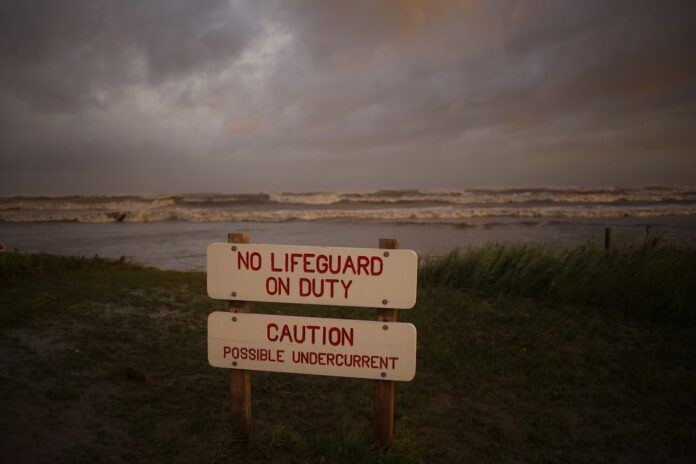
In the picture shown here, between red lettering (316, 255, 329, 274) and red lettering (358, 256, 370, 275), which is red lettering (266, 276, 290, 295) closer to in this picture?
red lettering (316, 255, 329, 274)

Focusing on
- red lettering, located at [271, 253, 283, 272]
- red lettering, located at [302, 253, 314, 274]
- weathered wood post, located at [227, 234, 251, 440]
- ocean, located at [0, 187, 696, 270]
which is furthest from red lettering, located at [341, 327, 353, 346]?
ocean, located at [0, 187, 696, 270]

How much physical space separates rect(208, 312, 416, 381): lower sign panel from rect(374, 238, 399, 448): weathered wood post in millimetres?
78

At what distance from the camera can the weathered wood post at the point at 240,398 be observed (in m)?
3.29

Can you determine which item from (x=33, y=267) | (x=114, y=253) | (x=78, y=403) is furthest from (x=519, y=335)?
(x=114, y=253)

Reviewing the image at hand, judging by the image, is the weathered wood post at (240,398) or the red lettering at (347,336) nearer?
the red lettering at (347,336)

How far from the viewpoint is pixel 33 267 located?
8477 mm

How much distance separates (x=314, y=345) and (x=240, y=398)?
0.76 metres

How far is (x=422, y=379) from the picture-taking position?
4676mm

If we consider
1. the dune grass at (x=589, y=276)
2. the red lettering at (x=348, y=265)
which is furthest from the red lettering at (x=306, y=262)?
the dune grass at (x=589, y=276)

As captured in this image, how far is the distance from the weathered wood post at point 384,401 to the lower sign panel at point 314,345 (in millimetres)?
78

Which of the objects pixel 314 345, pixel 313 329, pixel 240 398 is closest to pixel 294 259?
pixel 313 329

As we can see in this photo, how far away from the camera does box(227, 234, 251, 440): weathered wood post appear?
10.8 feet

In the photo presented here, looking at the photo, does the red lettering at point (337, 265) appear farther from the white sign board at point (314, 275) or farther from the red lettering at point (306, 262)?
the red lettering at point (306, 262)

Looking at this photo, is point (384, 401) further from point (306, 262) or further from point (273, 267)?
point (273, 267)
